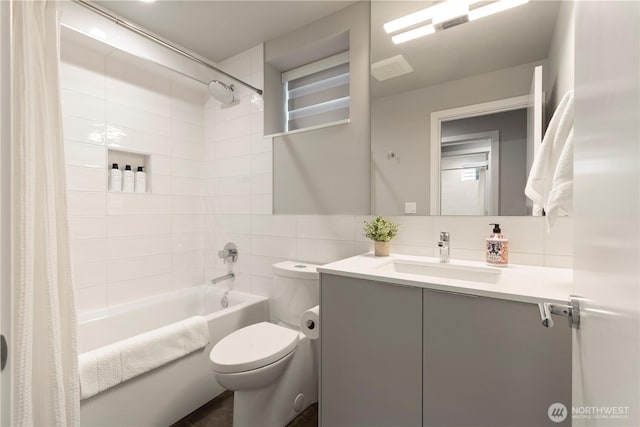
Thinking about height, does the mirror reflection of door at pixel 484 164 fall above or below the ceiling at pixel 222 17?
below

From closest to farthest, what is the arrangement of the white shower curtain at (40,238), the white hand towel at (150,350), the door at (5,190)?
1. the door at (5,190)
2. the white shower curtain at (40,238)
3. the white hand towel at (150,350)

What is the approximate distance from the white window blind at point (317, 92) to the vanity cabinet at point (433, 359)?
1283mm

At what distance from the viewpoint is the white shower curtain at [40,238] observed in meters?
0.83

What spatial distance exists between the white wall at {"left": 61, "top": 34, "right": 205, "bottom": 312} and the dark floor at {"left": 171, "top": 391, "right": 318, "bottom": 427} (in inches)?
36.3

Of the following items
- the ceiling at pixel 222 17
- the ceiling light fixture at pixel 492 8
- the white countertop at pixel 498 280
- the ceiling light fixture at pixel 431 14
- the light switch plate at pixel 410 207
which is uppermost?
the ceiling at pixel 222 17

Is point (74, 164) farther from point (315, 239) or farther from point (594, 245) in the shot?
point (594, 245)

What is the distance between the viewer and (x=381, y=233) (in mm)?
1594

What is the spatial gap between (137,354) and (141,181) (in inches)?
49.2

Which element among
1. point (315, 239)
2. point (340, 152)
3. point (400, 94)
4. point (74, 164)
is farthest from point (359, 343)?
point (74, 164)

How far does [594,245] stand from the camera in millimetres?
490


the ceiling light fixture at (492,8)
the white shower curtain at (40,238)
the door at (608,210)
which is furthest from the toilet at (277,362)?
the ceiling light fixture at (492,8)

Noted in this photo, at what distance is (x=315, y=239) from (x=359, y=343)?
2.82 ft

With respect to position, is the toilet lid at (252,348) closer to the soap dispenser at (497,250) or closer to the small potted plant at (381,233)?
the small potted plant at (381,233)

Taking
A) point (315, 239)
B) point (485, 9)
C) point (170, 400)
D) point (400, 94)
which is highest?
point (485, 9)
